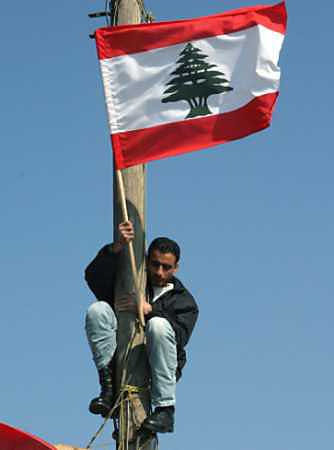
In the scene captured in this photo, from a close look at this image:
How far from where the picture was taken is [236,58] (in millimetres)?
9984

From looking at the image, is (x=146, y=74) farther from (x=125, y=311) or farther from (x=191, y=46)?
(x=125, y=311)

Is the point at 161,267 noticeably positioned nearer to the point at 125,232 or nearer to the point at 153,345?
the point at 125,232

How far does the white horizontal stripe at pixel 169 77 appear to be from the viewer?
9.70 m

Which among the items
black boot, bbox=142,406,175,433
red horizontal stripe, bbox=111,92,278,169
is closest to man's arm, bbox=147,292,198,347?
black boot, bbox=142,406,175,433

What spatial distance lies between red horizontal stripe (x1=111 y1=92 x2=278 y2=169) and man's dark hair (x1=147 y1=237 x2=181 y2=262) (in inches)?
26.3

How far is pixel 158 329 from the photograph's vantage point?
8.70m

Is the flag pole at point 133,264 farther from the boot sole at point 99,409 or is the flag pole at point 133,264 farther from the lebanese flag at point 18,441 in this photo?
the lebanese flag at point 18,441

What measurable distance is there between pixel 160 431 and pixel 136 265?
1284 millimetres

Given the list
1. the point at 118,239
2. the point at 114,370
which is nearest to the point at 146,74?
the point at 118,239

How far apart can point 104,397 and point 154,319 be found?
27.6 inches

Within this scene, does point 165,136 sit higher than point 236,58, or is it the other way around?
point 236,58

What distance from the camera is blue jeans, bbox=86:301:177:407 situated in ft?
28.6

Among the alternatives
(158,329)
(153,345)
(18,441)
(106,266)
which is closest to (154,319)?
(158,329)

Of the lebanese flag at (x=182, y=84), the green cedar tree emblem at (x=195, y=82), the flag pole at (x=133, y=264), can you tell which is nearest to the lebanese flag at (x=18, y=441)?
the flag pole at (x=133, y=264)
